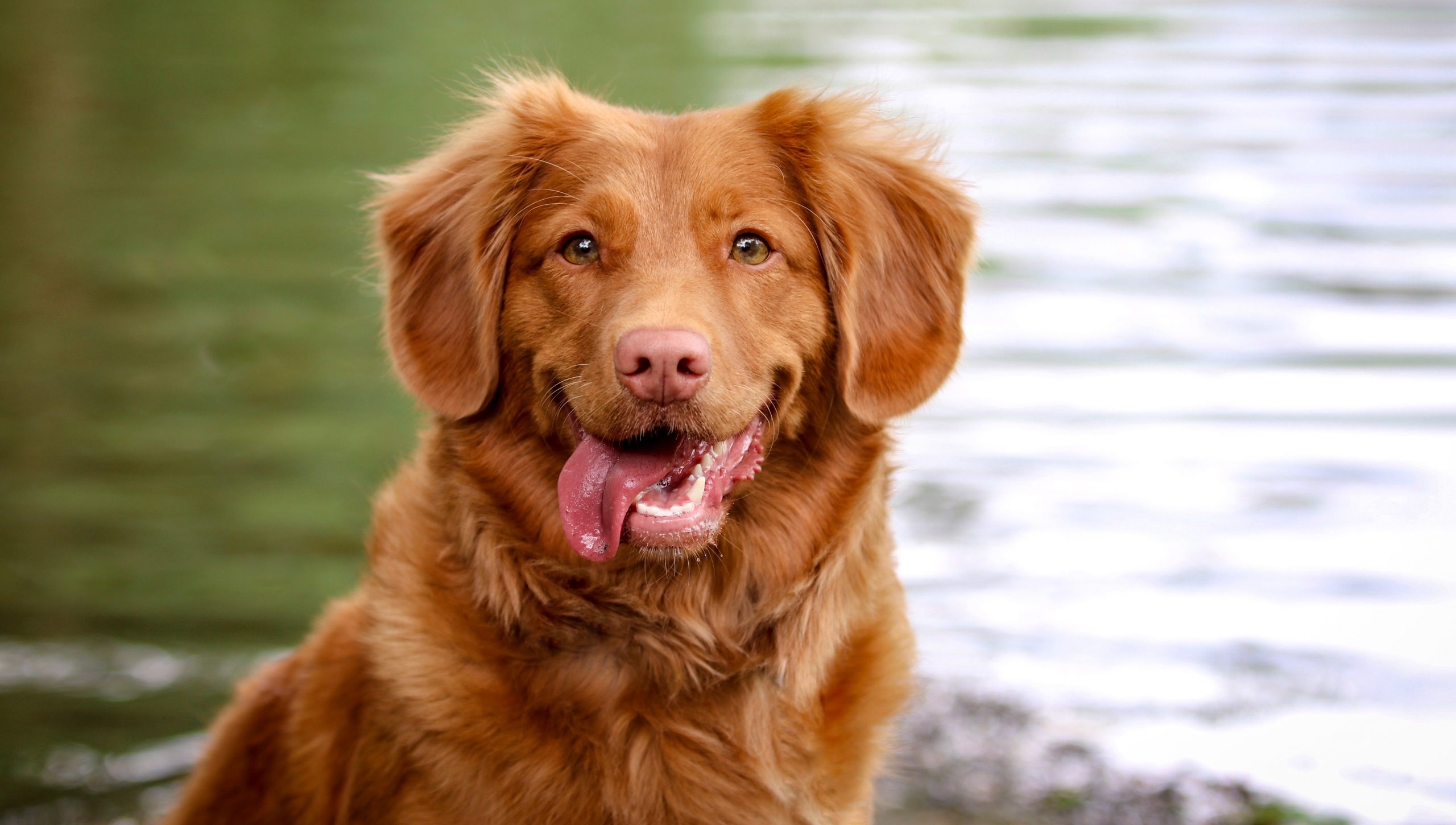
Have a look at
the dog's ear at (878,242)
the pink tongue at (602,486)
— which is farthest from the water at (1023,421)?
the pink tongue at (602,486)

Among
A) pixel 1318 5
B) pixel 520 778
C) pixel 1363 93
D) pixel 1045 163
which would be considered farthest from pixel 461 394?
pixel 1318 5

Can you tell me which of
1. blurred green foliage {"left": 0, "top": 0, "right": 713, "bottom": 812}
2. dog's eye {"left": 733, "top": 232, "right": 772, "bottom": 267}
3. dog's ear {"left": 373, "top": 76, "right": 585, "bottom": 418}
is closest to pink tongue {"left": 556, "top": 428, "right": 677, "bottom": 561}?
dog's ear {"left": 373, "top": 76, "right": 585, "bottom": 418}

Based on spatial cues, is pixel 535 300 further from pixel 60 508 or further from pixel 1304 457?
pixel 1304 457

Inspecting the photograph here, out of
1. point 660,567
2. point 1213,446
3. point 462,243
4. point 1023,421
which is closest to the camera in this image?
point 660,567

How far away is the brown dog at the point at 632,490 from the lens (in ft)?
10.8

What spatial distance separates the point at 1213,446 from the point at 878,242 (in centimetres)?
551

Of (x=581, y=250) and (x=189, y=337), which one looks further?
(x=189, y=337)

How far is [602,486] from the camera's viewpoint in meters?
3.29

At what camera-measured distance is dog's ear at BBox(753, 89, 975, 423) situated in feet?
11.8

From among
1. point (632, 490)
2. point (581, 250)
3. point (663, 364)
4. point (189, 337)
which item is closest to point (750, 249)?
point (581, 250)

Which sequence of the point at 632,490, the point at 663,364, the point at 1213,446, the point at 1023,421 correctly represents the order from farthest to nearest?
the point at 1023,421 < the point at 1213,446 < the point at 632,490 < the point at 663,364

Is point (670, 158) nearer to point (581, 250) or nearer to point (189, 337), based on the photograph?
point (581, 250)

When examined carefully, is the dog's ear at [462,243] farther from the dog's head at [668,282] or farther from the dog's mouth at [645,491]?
the dog's mouth at [645,491]

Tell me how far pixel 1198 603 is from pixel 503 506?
4282mm
